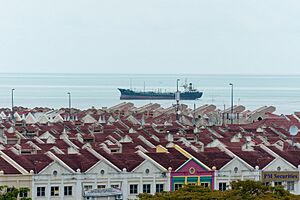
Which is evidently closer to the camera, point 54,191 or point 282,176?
point 54,191

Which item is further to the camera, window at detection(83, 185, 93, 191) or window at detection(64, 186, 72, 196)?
window at detection(83, 185, 93, 191)

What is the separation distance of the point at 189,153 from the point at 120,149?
5.13 meters

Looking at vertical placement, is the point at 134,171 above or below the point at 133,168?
below

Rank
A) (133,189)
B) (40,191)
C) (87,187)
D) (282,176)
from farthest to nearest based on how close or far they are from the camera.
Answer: (282,176)
(133,189)
(87,187)
(40,191)

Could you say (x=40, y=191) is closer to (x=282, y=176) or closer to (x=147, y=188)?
(x=147, y=188)

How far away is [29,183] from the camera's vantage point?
2012 inches

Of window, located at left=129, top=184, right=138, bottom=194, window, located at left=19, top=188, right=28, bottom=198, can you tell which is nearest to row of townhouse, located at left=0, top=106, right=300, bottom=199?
window, located at left=129, top=184, right=138, bottom=194

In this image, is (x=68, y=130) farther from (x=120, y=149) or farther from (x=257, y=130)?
(x=120, y=149)

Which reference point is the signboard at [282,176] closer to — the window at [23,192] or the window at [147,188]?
the window at [147,188]

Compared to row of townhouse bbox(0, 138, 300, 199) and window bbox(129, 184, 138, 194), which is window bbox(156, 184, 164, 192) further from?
window bbox(129, 184, 138, 194)

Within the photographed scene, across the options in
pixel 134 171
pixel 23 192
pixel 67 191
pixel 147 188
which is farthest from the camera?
pixel 147 188

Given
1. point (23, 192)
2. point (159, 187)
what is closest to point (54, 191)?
point (159, 187)

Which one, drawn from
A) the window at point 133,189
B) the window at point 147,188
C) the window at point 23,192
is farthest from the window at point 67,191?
the window at point 147,188

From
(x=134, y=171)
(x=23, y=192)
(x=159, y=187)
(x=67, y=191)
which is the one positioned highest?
(x=134, y=171)
